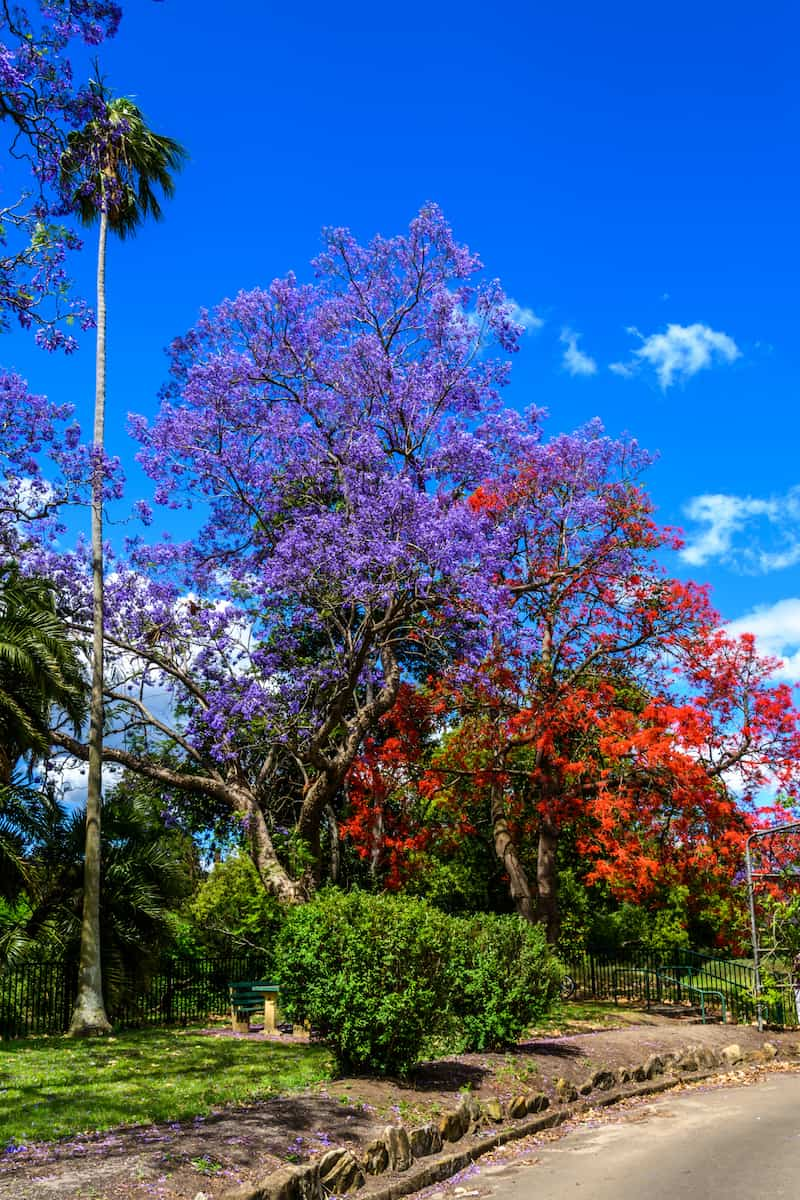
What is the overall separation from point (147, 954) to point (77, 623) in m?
6.51

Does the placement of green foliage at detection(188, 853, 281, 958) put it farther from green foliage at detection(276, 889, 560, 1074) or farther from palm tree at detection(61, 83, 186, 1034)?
green foliage at detection(276, 889, 560, 1074)

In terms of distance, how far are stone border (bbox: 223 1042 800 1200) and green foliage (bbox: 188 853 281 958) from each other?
8249 mm

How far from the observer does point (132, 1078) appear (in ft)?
37.8

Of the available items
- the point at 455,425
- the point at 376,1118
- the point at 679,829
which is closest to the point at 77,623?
the point at 455,425

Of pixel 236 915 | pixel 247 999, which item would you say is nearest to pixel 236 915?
pixel 236 915

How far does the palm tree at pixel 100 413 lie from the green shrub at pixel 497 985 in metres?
7.09

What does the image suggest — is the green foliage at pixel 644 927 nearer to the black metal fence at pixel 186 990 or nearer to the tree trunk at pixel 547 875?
the black metal fence at pixel 186 990

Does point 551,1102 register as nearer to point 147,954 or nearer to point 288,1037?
point 288,1037

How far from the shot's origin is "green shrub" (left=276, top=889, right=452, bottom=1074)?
397 inches

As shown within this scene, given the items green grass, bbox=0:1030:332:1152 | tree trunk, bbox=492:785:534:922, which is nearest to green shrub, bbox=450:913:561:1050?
green grass, bbox=0:1030:332:1152

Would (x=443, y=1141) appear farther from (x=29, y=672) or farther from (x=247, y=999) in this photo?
(x=29, y=672)

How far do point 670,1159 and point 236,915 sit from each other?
1291cm

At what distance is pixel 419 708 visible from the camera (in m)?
22.8

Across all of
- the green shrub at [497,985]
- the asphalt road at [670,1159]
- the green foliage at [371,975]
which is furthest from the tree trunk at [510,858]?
the green foliage at [371,975]
